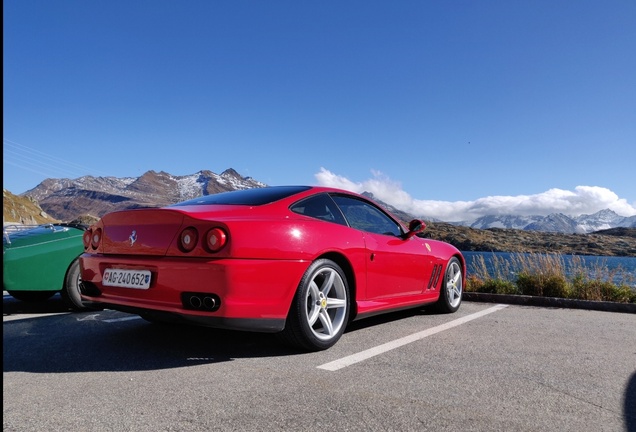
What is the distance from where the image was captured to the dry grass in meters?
7.08

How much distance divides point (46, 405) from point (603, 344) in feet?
13.5

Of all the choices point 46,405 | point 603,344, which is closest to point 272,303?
point 46,405

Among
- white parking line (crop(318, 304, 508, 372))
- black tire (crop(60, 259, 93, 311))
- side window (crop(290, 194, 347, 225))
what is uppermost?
side window (crop(290, 194, 347, 225))

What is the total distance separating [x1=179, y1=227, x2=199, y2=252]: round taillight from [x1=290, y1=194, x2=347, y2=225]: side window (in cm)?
82

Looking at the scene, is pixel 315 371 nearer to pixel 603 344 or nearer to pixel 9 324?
pixel 603 344

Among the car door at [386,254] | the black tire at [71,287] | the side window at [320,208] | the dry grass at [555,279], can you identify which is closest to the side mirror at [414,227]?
the car door at [386,254]

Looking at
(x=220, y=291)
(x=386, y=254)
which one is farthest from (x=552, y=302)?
(x=220, y=291)

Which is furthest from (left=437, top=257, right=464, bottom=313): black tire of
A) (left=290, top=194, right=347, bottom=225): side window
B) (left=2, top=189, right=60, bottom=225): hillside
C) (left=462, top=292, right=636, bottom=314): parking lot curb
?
(left=2, top=189, right=60, bottom=225): hillside

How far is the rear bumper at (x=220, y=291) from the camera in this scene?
287 centimetres

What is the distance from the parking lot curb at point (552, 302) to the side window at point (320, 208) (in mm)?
4059

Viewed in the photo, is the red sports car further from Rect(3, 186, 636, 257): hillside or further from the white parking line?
Rect(3, 186, 636, 257): hillside

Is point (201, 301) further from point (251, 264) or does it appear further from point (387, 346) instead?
point (387, 346)

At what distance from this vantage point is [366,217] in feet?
14.3

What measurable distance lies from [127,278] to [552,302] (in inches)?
229
